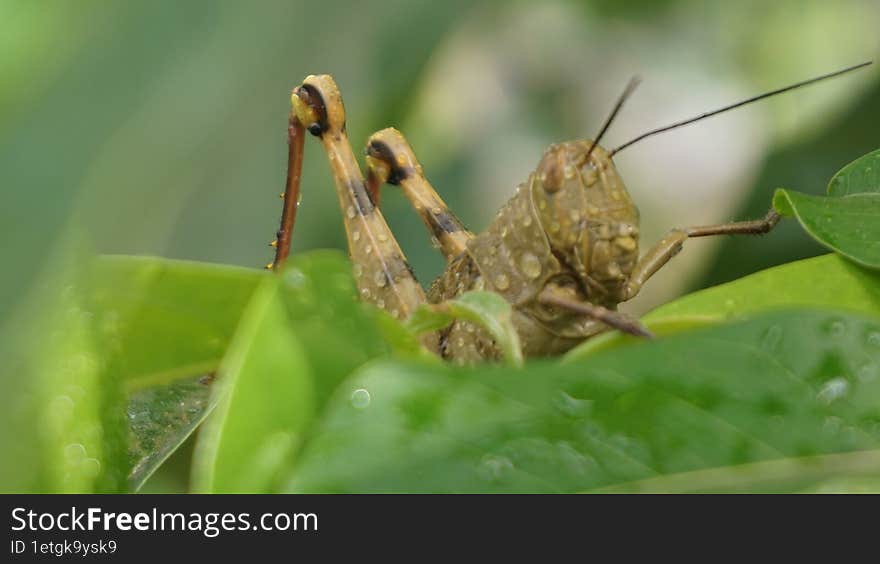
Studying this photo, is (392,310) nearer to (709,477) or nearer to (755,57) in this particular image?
(709,477)

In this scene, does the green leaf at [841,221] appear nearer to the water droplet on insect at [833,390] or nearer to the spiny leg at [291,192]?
the water droplet on insect at [833,390]

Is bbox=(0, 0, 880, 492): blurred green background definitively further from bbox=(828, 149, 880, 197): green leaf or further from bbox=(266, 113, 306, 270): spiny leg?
bbox=(828, 149, 880, 197): green leaf

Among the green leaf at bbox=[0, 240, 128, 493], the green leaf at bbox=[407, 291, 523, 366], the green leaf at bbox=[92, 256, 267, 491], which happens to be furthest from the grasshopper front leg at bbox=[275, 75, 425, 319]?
the green leaf at bbox=[0, 240, 128, 493]

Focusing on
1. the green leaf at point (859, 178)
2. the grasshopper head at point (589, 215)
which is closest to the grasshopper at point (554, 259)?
the grasshopper head at point (589, 215)

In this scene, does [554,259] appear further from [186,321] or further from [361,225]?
[186,321]

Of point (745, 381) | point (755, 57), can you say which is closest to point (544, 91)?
point (755, 57)
